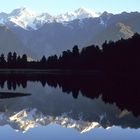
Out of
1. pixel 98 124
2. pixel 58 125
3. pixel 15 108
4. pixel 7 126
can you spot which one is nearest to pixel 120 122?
pixel 98 124

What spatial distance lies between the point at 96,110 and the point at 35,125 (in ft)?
66.0

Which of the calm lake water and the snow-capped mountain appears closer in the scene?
the calm lake water

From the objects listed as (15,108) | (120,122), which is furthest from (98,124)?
(15,108)

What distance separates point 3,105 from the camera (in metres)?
79.4

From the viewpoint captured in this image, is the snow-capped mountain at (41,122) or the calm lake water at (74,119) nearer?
the calm lake water at (74,119)

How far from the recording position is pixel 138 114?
213 feet

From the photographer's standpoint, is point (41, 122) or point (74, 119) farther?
point (74, 119)

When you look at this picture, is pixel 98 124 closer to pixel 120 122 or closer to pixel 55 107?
pixel 120 122

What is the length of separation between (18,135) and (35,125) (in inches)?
332

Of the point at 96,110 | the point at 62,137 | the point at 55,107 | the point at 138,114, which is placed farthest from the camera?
the point at 55,107

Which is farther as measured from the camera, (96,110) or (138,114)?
(96,110)

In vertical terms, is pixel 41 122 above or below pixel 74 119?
above

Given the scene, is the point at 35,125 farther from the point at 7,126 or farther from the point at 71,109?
the point at 71,109

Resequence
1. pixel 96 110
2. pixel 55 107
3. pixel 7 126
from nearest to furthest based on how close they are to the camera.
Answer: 1. pixel 7 126
2. pixel 96 110
3. pixel 55 107
